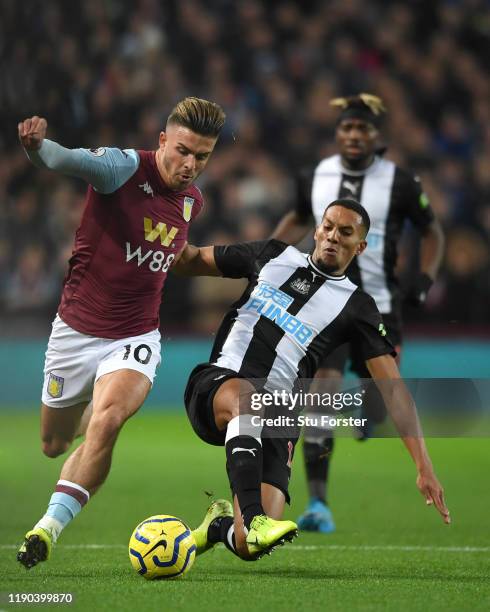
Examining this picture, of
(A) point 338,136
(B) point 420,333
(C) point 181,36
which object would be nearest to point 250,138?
(C) point 181,36

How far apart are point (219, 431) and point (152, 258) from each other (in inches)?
34.6

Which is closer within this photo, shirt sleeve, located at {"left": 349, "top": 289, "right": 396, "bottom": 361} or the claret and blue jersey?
shirt sleeve, located at {"left": 349, "top": 289, "right": 396, "bottom": 361}

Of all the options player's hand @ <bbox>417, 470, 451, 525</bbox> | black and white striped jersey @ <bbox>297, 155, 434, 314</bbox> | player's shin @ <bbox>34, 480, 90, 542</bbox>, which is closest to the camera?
player's hand @ <bbox>417, 470, 451, 525</bbox>

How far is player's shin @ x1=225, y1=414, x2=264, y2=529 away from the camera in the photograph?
498cm

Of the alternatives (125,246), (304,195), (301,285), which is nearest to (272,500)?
(301,285)

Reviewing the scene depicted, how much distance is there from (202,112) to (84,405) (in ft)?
5.17

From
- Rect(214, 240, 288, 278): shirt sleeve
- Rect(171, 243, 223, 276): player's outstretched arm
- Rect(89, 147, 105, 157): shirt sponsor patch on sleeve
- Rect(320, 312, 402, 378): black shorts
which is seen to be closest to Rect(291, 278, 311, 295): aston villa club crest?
Rect(214, 240, 288, 278): shirt sleeve

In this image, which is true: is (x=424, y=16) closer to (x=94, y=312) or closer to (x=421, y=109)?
(x=421, y=109)

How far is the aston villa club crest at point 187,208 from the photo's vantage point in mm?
5781

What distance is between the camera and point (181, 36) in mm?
15062

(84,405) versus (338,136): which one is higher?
(338,136)

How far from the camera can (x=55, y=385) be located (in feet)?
19.2

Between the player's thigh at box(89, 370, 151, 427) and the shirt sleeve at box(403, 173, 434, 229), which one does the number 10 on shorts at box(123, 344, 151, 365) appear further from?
the shirt sleeve at box(403, 173, 434, 229)

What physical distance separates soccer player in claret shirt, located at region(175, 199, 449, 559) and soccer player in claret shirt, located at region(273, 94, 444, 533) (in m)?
1.53
